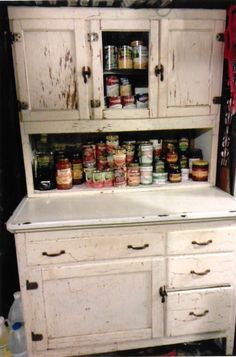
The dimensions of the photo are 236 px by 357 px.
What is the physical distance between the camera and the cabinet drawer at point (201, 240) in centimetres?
132

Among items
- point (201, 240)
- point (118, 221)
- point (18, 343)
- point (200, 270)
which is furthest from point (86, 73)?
point (18, 343)

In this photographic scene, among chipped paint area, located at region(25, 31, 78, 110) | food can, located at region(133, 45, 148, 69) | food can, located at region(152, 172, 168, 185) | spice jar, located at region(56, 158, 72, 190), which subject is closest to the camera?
chipped paint area, located at region(25, 31, 78, 110)

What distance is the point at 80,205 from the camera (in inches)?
56.4

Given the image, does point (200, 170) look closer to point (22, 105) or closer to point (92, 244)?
point (92, 244)

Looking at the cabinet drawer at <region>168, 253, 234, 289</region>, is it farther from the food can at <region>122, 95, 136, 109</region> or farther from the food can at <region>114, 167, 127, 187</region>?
the food can at <region>122, 95, 136, 109</region>

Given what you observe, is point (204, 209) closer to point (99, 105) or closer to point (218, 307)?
point (218, 307)

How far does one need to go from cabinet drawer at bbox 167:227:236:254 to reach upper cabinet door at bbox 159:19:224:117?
628 mm

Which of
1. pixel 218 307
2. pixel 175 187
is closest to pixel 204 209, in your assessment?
pixel 175 187

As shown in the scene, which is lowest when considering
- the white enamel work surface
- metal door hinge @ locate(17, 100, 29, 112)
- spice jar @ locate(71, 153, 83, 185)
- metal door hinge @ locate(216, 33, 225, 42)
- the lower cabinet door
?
the lower cabinet door

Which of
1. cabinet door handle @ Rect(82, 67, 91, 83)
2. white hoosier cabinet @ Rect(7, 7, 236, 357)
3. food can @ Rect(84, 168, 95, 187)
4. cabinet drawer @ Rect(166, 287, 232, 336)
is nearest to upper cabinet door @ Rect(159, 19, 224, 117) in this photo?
white hoosier cabinet @ Rect(7, 7, 236, 357)

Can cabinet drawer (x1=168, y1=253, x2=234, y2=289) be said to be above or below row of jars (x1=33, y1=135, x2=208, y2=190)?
below

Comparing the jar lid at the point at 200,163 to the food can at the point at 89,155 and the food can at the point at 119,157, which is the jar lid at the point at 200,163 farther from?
the food can at the point at 89,155

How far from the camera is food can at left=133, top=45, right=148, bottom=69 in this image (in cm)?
146

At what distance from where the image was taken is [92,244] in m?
1.29
